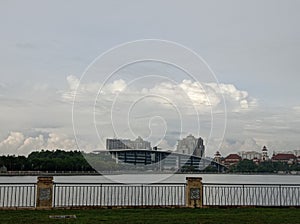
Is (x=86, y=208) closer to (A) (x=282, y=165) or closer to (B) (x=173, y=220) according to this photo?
(B) (x=173, y=220)

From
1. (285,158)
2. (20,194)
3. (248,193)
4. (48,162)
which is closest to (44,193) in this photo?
(20,194)

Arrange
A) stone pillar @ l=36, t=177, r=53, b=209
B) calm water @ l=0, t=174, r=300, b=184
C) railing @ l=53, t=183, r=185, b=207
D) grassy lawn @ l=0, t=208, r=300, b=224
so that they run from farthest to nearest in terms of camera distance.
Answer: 1. calm water @ l=0, t=174, r=300, b=184
2. railing @ l=53, t=183, r=185, b=207
3. stone pillar @ l=36, t=177, r=53, b=209
4. grassy lawn @ l=0, t=208, r=300, b=224

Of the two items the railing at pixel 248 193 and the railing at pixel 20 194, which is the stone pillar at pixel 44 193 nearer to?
the railing at pixel 20 194

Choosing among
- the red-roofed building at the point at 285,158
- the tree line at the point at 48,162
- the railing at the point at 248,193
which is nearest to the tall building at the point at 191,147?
the railing at the point at 248,193

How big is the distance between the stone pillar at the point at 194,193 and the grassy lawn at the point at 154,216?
1389 millimetres

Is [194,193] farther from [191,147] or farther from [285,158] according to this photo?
[285,158]

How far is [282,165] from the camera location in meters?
111

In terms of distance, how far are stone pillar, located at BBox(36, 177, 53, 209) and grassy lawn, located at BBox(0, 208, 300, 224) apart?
1.16 meters

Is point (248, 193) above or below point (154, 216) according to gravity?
below

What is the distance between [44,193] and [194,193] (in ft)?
23.5

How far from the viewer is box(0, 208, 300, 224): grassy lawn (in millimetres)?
15354

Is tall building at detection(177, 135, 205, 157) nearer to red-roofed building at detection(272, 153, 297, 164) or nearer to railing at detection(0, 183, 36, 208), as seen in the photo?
railing at detection(0, 183, 36, 208)

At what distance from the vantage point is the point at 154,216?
16.8m

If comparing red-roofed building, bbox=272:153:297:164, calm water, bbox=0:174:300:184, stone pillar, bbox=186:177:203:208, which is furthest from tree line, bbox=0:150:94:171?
stone pillar, bbox=186:177:203:208
